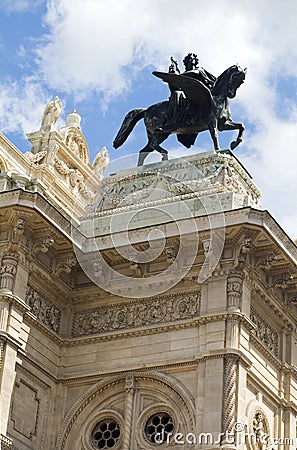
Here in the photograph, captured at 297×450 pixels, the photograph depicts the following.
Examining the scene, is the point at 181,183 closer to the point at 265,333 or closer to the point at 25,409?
the point at 265,333

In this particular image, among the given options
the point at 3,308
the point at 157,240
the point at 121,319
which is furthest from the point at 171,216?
the point at 3,308

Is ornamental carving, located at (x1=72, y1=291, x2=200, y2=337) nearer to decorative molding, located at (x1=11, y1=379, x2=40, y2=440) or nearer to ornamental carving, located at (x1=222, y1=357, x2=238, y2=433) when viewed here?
ornamental carving, located at (x1=222, y1=357, x2=238, y2=433)

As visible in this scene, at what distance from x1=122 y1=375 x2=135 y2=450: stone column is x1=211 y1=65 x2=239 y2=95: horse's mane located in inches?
254

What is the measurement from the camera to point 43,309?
2469cm

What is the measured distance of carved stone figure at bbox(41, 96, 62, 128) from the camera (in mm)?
36781

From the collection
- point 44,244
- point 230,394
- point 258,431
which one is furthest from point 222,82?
point 258,431

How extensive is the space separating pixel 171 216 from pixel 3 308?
12.1 feet

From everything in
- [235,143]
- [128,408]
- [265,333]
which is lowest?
[128,408]

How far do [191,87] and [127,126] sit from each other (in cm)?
179

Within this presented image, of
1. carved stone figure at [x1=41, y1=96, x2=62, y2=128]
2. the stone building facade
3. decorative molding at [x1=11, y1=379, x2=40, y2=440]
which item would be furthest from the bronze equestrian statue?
carved stone figure at [x1=41, y1=96, x2=62, y2=128]

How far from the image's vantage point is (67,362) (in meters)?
24.8

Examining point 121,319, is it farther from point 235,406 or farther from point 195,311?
point 235,406

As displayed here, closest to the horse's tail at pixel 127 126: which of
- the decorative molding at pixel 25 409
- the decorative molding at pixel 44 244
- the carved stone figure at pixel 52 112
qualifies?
the decorative molding at pixel 44 244

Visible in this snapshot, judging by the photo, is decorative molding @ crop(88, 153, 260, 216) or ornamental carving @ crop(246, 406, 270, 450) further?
decorative molding @ crop(88, 153, 260, 216)
